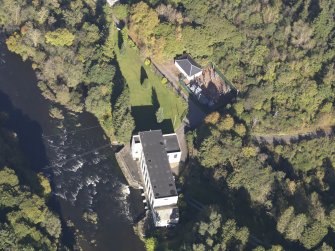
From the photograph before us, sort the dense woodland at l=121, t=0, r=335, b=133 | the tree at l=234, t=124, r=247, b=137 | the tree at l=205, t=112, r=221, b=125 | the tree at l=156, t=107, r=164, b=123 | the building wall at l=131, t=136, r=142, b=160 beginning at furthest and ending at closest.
Answer: 1. the dense woodland at l=121, t=0, r=335, b=133
2. the tree at l=156, t=107, r=164, b=123
3. the tree at l=205, t=112, r=221, b=125
4. the tree at l=234, t=124, r=247, b=137
5. the building wall at l=131, t=136, r=142, b=160

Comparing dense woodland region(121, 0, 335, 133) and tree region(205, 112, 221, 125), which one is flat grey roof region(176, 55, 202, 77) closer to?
dense woodland region(121, 0, 335, 133)

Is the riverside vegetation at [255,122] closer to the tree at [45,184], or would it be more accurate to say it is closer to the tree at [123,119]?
the tree at [123,119]

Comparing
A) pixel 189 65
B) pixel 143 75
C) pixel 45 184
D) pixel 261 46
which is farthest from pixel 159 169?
pixel 261 46

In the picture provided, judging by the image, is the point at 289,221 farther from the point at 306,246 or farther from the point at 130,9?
the point at 130,9

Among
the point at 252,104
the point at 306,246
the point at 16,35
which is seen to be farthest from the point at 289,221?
the point at 16,35

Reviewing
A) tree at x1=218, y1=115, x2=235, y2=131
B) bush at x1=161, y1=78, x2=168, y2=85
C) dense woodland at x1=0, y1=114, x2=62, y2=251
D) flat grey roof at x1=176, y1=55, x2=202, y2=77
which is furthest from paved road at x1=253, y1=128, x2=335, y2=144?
dense woodland at x1=0, y1=114, x2=62, y2=251
